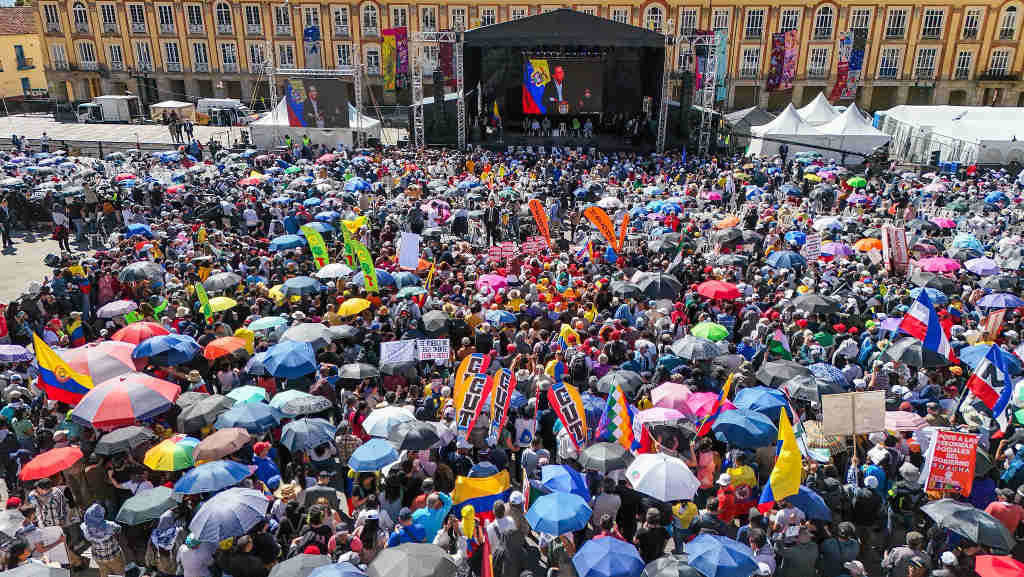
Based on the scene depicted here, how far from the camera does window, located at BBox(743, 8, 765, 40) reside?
52.0 meters

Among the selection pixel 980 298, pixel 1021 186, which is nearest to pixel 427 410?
pixel 980 298

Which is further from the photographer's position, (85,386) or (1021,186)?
(1021,186)

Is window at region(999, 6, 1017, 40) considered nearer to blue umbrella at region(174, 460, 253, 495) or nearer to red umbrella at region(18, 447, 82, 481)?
blue umbrella at region(174, 460, 253, 495)

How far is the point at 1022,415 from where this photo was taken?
352 inches

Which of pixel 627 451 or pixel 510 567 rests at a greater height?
pixel 627 451

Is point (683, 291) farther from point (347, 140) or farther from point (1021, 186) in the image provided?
point (347, 140)

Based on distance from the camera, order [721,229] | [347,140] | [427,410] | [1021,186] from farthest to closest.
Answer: [347,140]
[1021,186]
[721,229]
[427,410]

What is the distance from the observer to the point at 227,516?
21.4ft

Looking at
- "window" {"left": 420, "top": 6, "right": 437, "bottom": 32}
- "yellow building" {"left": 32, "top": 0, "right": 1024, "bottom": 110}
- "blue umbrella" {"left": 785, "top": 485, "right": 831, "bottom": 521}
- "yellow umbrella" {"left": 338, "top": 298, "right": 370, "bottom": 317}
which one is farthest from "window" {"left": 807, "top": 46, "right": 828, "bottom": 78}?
"blue umbrella" {"left": 785, "top": 485, "right": 831, "bottom": 521}

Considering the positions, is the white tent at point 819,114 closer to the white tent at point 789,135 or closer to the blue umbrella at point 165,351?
the white tent at point 789,135

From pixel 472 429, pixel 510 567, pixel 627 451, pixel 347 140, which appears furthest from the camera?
pixel 347 140

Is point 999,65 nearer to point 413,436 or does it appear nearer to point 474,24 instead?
point 474,24

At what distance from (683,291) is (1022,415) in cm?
680

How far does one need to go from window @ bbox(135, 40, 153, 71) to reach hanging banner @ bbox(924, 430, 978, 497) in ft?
198
